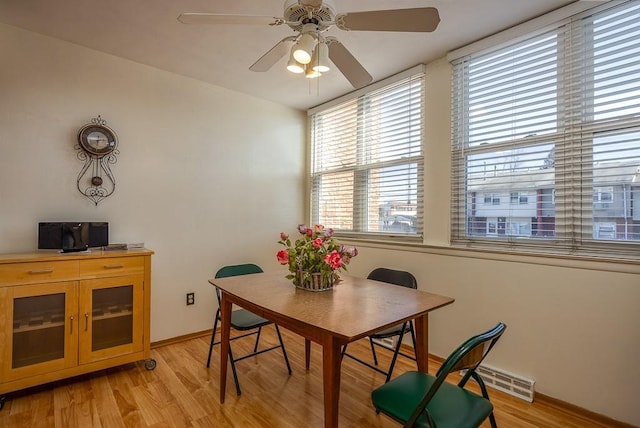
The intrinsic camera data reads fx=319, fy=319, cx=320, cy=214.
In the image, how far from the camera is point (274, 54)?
5.91 feet

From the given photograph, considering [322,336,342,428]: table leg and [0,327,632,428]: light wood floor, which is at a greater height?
[322,336,342,428]: table leg

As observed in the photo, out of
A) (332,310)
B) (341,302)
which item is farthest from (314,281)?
(332,310)

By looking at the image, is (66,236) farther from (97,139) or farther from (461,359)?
(461,359)

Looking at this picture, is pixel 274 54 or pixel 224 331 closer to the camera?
pixel 274 54

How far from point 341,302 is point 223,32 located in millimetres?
2095

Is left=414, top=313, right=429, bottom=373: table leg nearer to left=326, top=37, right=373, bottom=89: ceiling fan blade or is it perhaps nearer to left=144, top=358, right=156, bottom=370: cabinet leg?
left=326, top=37, right=373, bottom=89: ceiling fan blade

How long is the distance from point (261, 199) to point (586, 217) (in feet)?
9.55

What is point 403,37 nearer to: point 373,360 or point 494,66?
point 494,66

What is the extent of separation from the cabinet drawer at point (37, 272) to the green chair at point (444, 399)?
7.21ft

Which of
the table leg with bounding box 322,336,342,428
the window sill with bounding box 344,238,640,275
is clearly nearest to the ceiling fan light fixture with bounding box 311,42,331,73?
the table leg with bounding box 322,336,342,428

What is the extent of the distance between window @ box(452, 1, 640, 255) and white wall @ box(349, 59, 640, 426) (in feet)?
0.43

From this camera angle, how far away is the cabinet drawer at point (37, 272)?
2.03m

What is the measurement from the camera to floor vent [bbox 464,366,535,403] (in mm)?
2121

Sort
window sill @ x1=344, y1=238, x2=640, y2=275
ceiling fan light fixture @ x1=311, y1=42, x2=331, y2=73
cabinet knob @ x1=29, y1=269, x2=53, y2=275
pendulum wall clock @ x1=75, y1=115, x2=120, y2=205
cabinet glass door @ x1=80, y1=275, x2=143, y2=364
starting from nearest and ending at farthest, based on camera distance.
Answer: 1. ceiling fan light fixture @ x1=311, y1=42, x2=331, y2=73
2. window sill @ x1=344, y1=238, x2=640, y2=275
3. cabinet knob @ x1=29, y1=269, x2=53, y2=275
4. cabinet glass door @ x1=80, y1=275, x2=143, y2=364
5. pendulum wall clock @ x1=75, y1=115, x2=120, y2=205
